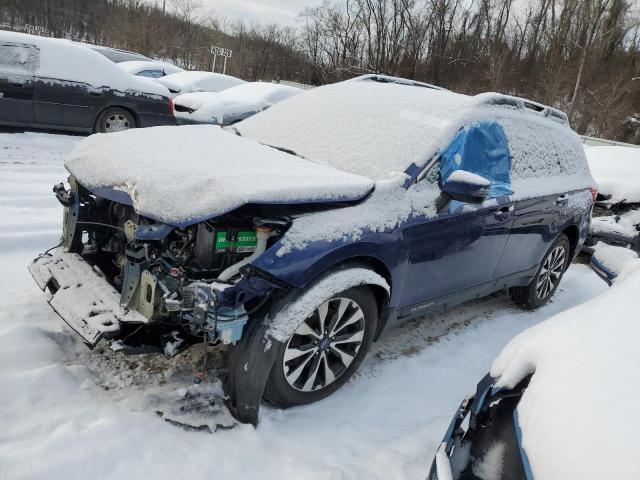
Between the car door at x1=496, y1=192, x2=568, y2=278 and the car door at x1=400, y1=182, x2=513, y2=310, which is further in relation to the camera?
the car door at x1=496, y1=192, x2=568, y2=278

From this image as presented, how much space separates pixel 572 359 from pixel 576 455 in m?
0.41

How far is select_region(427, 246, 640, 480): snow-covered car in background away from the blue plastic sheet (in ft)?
4.18

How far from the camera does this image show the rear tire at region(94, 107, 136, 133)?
8.13m

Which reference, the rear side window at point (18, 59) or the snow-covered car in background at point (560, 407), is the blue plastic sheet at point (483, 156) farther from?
the rear side window at point (18, 59)

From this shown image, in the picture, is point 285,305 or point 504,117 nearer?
point 285,305

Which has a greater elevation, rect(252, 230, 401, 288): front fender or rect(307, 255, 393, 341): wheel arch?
rect(252, 230, 401, 288): front fender

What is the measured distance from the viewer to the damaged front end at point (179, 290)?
2.29 metres

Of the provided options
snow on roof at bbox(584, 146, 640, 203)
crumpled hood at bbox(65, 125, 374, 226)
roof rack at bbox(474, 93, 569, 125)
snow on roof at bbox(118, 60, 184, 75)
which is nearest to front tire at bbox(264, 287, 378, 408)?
crumpled hood at bbox(65, 125, 374, 226)

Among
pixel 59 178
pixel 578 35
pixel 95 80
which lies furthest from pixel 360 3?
pixel 59 178

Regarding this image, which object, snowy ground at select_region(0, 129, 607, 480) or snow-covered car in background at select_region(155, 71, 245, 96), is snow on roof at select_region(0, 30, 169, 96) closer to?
snow-covered car in background at select_region(155, 71, 245, 96)

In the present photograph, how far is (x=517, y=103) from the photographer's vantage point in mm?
3879

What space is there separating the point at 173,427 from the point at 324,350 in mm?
846

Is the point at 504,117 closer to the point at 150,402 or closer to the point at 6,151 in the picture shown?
the point at 150,402

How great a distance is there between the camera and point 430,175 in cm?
302
